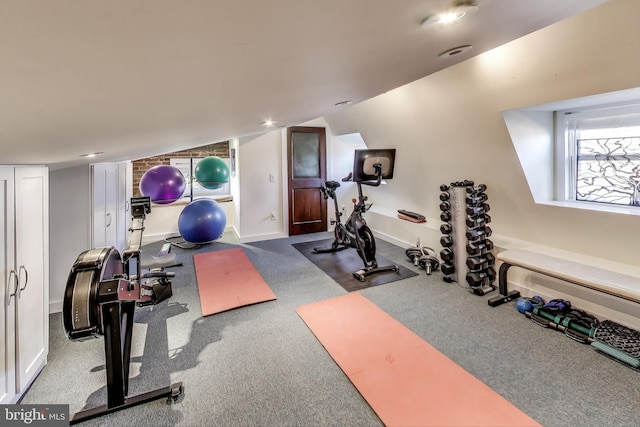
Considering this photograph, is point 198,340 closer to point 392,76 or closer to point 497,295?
point 392,76

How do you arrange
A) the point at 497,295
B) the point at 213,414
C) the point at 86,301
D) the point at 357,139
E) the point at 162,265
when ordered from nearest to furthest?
the point at 86,301
the point at 213,414
the point at 497,295
the point at 162,265
the point at 357,139

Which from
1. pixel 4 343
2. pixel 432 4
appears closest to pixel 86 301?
pixel 4 343

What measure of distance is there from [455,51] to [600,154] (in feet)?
7.38

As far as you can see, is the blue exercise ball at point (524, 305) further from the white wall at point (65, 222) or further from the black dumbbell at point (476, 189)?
the white wall at point (65, 222)

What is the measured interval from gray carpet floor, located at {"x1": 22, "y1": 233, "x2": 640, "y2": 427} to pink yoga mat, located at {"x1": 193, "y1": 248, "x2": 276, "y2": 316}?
134 mm

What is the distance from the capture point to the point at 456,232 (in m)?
3.38

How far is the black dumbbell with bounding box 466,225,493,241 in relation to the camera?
126 inches

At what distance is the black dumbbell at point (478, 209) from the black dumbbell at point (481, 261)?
0.47 meters

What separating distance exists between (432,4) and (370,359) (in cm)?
212

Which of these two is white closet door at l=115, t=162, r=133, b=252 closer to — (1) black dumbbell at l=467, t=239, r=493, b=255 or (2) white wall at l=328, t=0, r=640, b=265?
(2) white wall at l=328, t=0, r=640, b=265

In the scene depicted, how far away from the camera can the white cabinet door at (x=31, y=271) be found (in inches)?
69.6

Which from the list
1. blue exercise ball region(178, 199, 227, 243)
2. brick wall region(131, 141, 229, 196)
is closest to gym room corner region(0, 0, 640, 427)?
blue exercise ball region(178, 199, 227, 243)

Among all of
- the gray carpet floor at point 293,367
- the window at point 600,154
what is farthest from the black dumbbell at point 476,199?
the gray carpet floor at point 293,367

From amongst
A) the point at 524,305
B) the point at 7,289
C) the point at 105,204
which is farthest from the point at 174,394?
the point at 524,305
